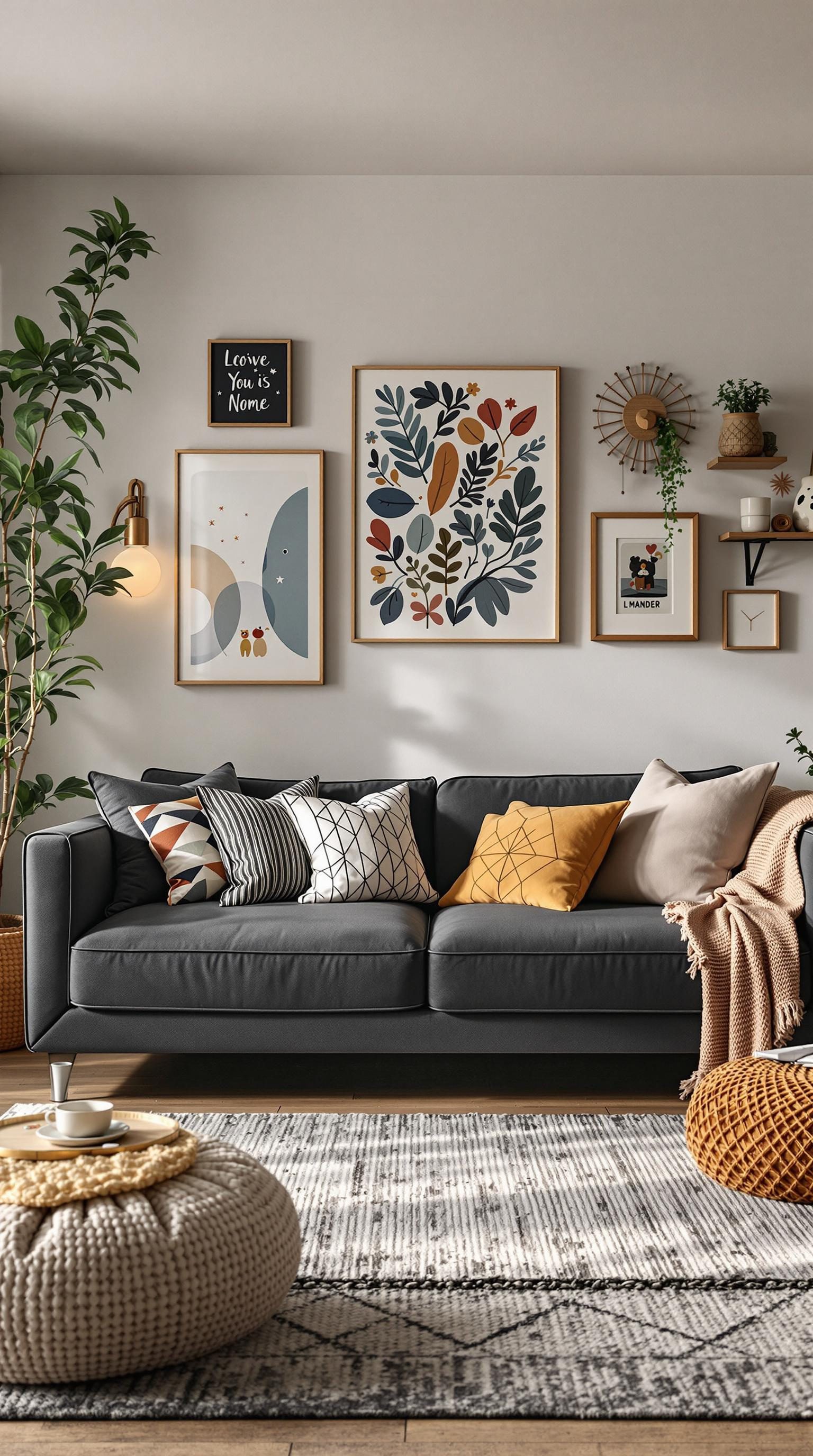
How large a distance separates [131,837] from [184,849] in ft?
0.55

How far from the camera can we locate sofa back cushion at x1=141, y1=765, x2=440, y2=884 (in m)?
3.48

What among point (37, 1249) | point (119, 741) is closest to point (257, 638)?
point (119, 741)

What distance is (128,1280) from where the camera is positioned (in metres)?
1.45

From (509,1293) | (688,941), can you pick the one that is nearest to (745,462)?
(688,941)

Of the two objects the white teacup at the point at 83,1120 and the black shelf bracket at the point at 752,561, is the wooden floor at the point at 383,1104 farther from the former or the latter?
the black shelf bracket at the point at 752,561

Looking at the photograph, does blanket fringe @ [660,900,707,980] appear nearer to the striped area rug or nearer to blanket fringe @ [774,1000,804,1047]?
blanket fringe @ [774,1000,804,1047]

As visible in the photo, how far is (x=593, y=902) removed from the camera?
320 cm

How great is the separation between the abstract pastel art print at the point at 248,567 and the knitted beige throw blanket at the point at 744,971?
164 centimetres

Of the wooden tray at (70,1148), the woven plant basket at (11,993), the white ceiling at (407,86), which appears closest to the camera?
the wooden tray at (70,1148)

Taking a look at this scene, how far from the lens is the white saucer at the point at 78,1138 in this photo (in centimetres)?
162

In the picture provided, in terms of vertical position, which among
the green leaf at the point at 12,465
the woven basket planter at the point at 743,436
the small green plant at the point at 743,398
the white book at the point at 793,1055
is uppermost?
the small green plant at the point at 743,398

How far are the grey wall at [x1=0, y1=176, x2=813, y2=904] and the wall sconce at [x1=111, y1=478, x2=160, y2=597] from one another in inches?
3.5

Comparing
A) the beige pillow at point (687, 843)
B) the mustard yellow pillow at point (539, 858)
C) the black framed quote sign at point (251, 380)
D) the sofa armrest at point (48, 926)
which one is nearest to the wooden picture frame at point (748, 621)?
the beige pillow at point (687, 843)

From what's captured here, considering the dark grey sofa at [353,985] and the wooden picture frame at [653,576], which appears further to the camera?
the wooden picture frame at [653,576]
